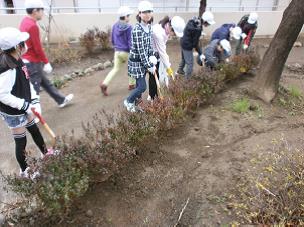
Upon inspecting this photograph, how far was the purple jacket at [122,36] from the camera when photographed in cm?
578

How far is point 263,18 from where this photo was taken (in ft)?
39.1

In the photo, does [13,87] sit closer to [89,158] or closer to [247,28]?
[89,158]

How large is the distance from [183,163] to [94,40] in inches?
247

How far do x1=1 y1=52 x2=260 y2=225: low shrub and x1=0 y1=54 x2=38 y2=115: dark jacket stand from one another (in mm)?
591

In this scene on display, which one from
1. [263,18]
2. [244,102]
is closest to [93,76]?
[244,102]

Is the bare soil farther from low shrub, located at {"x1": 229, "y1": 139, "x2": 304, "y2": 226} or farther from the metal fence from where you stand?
the metal fence

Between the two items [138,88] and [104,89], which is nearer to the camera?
[138,88]

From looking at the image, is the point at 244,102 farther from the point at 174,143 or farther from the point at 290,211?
the point at 290,211

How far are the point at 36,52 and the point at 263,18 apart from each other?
9528 millimetres

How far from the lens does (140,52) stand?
4.73 m

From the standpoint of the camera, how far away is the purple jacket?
5781 mm

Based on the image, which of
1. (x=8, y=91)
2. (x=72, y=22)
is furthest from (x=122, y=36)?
(x=72, y=22)

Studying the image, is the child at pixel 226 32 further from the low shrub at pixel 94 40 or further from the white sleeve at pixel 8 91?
the white sleeve at pixel 8 91

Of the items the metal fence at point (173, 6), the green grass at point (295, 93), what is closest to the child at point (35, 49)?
the green grass at point (295, 93)
